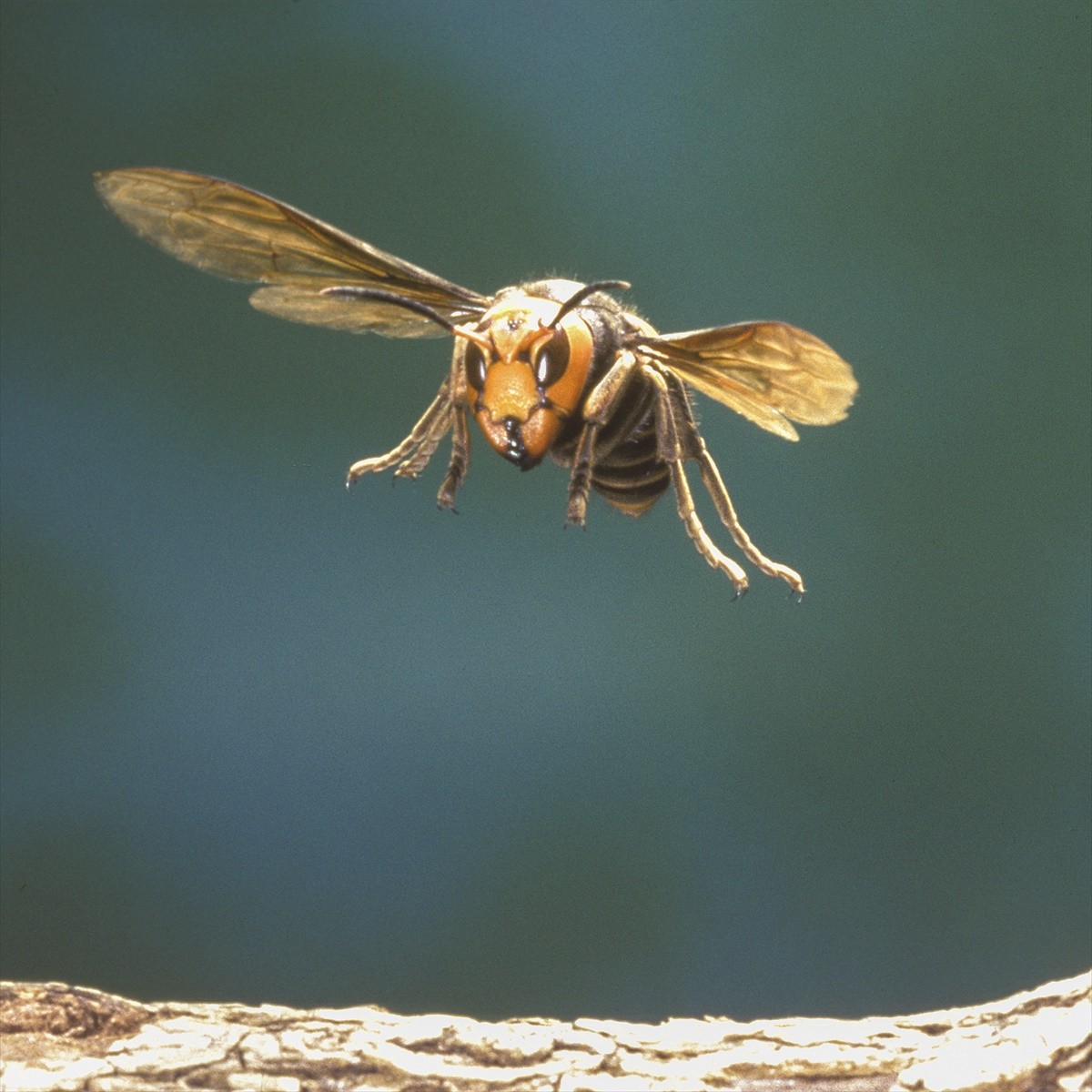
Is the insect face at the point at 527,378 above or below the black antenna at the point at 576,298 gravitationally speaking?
below

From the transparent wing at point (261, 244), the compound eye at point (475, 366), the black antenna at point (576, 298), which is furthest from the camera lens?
the transparent wing at point (261, 244)

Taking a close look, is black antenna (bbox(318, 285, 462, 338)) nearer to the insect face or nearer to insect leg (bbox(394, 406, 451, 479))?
the insect face

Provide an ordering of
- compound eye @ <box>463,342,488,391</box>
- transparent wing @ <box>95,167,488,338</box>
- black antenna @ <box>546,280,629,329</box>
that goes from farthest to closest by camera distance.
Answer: transparent wing @ <box>95,167,488,338</box> → compound eye @ <box>463,342,488,391</box> → black antenna @ <box>546,280,629,329</box>

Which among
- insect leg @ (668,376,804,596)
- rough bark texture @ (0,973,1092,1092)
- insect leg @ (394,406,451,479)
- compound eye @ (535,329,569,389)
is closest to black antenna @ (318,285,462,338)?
compound eye @ (535,329,569,389)

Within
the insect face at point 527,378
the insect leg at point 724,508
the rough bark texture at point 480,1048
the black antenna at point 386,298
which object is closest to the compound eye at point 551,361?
the insect face at point 527,378

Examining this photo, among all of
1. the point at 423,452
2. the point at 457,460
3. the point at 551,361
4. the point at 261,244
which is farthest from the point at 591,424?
the point at 261,244

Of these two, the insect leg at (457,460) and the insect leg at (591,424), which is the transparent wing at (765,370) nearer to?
the insect leg at (591,424)

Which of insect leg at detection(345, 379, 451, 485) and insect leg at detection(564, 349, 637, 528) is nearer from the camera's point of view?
insect leg at detection(564, 349, 637, 528)
